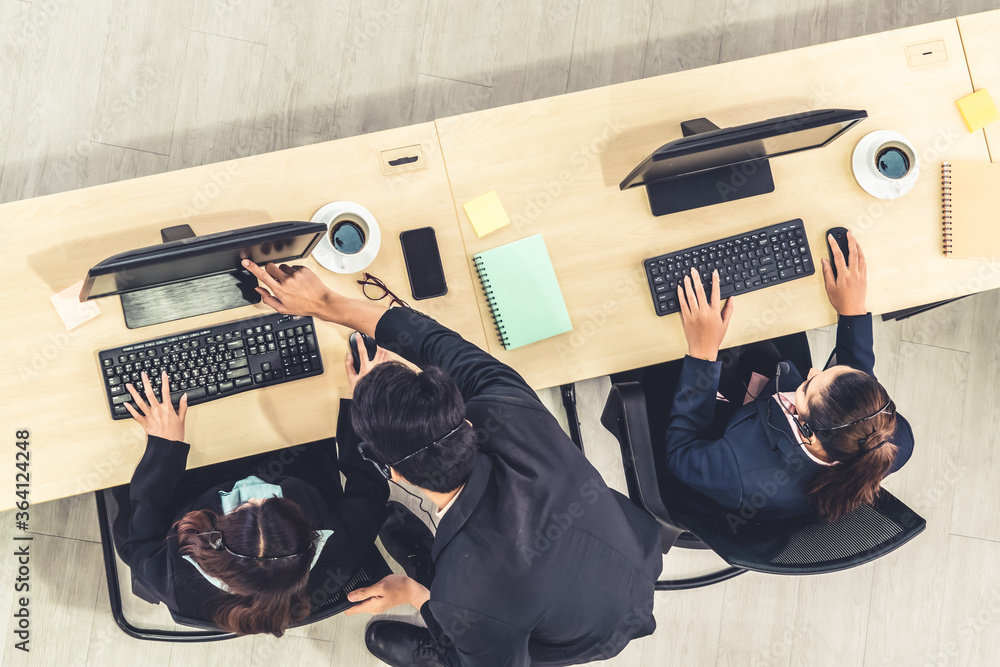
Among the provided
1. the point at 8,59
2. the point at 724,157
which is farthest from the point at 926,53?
the point at 8,59

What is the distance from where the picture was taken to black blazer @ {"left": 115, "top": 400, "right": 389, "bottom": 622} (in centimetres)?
131

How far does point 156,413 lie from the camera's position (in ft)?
4.45

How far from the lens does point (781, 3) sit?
228 cm

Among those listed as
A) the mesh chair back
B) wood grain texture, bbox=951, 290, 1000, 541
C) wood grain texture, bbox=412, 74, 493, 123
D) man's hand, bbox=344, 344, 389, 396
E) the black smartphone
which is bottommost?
wood grain texture, bbox=951, 290, 1000, 541

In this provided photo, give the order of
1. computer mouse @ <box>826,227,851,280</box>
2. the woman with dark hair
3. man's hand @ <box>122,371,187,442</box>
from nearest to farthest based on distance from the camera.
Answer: the woman with dark hair < man's hand @ <box>122,371,187,442</box> < computer mouse @ <box>826,227,851,280</box>

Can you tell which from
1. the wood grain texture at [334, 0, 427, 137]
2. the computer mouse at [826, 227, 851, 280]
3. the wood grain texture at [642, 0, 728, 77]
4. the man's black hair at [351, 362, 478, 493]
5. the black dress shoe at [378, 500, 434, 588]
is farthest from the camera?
the wood grain texture at [642, 0, 728, 77]

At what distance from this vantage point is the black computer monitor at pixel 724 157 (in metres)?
1.25

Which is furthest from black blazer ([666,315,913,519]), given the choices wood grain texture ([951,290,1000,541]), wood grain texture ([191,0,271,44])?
wood grain texture ([191,0,271,44])

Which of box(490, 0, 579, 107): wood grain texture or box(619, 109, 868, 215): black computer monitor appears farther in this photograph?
box(490, 0, 579, 107): wood grain texture

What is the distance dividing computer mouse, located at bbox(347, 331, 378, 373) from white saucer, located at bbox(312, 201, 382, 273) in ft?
0.49

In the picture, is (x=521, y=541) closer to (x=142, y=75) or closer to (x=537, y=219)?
(x=537, y=219)

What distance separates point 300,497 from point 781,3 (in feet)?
7.56

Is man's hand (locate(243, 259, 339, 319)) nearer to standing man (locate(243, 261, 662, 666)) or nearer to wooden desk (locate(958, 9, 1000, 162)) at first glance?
standing man (locate(243, 261, 662, 666))

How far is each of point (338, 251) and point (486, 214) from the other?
353mm
